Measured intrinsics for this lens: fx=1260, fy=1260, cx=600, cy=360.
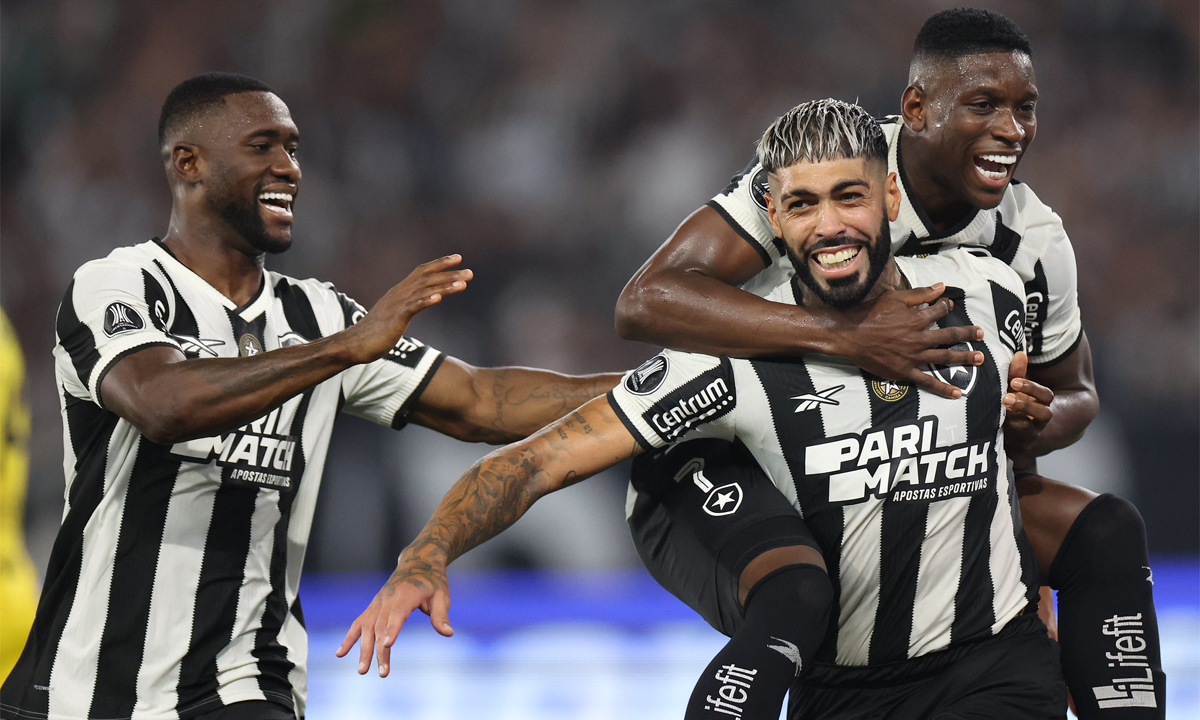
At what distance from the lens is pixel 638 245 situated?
9.49 m

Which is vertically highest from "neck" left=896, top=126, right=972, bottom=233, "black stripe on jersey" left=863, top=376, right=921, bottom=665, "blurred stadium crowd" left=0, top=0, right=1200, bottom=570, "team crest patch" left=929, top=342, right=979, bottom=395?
"blurred stadium crowd" left=0, top=0, right=1200, bottom=570

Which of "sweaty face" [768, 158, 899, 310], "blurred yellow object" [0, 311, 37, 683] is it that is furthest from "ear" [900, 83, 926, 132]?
"blurred yellow object" [0, 311, 37, 683]

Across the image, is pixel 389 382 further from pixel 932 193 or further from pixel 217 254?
pixel 932 193

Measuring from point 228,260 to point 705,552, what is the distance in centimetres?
161

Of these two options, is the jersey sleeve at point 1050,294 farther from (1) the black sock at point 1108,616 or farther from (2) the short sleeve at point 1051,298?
(1) the black sock at point 1108,616

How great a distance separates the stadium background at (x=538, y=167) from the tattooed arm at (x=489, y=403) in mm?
4235

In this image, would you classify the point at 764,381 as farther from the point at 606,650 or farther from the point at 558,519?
the point at 558,519

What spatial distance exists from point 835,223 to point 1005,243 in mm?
803

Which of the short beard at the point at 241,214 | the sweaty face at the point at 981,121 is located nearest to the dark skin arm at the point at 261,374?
the short beard at the point at 241,214

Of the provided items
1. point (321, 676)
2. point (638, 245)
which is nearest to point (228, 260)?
point (321, 676)

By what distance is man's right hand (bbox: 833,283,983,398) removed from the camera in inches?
120

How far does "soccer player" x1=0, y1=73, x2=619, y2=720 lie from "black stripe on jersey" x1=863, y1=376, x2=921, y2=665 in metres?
1.20

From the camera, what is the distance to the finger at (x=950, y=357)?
3.04 meters

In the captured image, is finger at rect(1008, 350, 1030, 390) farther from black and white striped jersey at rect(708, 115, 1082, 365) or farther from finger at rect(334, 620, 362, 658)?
finger at rect(334, 620, 362, 658)
